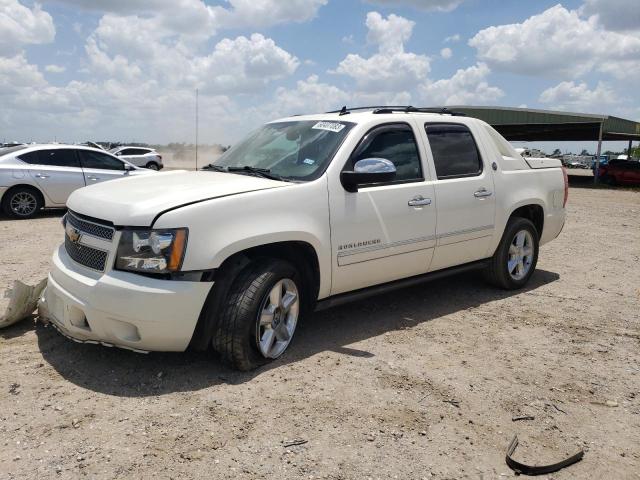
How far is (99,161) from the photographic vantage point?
11516 mm

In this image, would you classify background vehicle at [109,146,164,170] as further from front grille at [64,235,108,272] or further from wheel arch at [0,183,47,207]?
front grille at [64,235,108,272]

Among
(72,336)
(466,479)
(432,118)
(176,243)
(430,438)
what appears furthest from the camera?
(432,118)

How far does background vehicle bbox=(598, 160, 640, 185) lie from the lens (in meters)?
28.0

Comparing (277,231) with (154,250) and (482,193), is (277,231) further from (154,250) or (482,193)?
(482,193)

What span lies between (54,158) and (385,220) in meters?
8.95

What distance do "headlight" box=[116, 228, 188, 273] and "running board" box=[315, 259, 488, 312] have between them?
4.13ft

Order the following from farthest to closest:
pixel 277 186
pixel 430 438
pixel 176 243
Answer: pixel 277 186
pixel 176 243
pixel 430 438

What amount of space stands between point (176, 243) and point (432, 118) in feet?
9.33

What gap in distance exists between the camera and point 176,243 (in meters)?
3.31

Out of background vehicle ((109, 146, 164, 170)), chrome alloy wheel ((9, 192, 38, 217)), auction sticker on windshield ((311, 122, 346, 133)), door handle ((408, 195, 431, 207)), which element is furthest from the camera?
background vehicle ((109, 146, 164, 170))

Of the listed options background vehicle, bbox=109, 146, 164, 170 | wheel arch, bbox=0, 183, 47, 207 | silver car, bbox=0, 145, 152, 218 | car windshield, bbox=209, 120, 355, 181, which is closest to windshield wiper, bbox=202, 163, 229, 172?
car windshield, bbox=209, 120, 355, 181

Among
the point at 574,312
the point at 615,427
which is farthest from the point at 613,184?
the point at 615,427

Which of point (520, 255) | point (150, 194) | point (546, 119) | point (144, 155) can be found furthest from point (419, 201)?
point (546, 119)

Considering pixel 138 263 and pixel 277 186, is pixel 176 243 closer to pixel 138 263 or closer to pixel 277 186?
pixel 138 263
